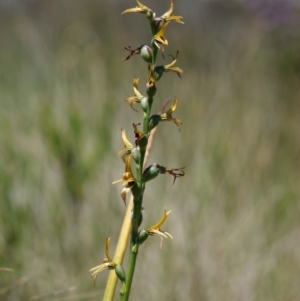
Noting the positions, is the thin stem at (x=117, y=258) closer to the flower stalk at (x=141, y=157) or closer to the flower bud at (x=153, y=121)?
the flower stalk at (x=141, y=157)

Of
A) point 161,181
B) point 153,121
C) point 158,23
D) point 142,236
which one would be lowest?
point 142,236

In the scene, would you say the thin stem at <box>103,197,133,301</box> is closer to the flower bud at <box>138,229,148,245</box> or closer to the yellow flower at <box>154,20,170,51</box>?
the flower bud at <box>138,229,148,245</box>

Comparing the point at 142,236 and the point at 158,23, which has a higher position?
the point at 158,23

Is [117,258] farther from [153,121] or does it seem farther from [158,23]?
[158,23]

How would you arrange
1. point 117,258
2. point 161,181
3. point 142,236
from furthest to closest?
point 161,181 → point 117,258 → point 142,236

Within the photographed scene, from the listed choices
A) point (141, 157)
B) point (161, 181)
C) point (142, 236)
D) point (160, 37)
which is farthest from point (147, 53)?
point (161, 181)

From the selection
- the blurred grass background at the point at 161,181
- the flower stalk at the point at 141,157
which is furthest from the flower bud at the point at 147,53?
the blurred grass background at the point at 161,181

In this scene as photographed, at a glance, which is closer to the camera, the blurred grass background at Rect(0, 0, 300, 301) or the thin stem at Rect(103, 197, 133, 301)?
the thin stem at Rect(103, 197, 133, 301)

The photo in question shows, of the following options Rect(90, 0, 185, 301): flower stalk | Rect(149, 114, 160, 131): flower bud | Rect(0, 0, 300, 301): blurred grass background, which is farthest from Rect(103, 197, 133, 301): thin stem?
Rect(0, 0, 300, 301): blurred grass background

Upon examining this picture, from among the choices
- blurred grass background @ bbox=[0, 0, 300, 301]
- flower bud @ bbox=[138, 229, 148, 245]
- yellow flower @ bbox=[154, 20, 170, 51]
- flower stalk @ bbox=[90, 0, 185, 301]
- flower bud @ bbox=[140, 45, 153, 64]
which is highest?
blurred grass background @ bbox=[0, 0, 300, 301]
